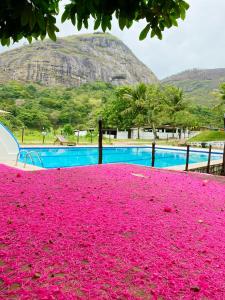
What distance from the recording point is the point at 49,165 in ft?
43.8

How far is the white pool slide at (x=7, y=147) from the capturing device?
9.41m

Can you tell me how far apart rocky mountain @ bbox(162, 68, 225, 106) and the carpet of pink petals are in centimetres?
7892

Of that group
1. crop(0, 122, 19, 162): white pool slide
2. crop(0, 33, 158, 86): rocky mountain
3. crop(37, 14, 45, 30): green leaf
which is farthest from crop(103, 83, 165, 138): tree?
crop(0, 33, 158, 86): rocky mountain

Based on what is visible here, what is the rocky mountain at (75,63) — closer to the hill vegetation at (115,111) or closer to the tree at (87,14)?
the hill vegetation at (115,111)

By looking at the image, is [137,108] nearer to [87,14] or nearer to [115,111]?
[115,111]

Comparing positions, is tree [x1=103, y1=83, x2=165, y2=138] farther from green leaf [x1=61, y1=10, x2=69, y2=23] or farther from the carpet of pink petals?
green leaf [x1=61, y1=10, x2=69, y2=23]

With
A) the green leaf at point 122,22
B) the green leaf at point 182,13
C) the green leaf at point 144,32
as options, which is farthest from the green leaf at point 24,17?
the green leaf at point 182,13

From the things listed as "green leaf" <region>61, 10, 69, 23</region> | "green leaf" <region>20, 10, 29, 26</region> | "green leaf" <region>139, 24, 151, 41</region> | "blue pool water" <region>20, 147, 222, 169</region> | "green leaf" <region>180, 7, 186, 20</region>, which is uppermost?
"green leaf" <region>180, 7, 186, 20</region>

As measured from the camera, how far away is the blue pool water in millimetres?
14675

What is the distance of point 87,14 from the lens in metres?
1.93

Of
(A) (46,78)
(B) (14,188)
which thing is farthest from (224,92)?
(A) (46,78)

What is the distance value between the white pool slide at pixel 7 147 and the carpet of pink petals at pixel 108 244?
190 inches

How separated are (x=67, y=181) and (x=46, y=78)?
80552 millimetres

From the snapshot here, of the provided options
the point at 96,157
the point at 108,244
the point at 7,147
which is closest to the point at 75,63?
the point at 96,157
